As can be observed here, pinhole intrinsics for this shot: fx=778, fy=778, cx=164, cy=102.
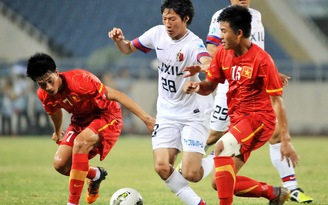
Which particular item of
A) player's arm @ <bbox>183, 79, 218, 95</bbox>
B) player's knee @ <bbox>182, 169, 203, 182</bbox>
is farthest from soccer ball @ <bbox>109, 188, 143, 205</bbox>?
player's arm @ <bbox>183, 79, 218, 95</bbox>

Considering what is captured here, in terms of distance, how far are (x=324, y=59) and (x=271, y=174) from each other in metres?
17.8

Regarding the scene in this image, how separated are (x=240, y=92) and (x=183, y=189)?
1.18 metres

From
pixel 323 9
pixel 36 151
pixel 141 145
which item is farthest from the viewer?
pixel 323 9

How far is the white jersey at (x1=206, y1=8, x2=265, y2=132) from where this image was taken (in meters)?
9.40

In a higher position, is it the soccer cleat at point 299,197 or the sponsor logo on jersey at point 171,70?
the sponsor logo on jersey at point 171,70

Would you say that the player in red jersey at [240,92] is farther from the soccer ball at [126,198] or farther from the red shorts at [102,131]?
the red shorts at [102,131]

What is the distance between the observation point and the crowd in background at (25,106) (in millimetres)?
24875

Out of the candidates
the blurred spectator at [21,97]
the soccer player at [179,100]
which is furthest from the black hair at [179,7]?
the blurred spectator at [21,97]

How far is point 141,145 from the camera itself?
21.1 metres

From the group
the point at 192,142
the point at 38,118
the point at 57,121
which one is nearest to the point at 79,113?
the point at 57,121

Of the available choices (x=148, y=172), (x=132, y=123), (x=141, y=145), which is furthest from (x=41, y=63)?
(x=132, y=123)

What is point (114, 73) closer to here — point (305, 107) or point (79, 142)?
point (305, 107)

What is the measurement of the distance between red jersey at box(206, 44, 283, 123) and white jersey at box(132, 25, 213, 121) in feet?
2.40

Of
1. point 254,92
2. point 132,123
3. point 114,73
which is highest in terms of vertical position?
point 254,92
